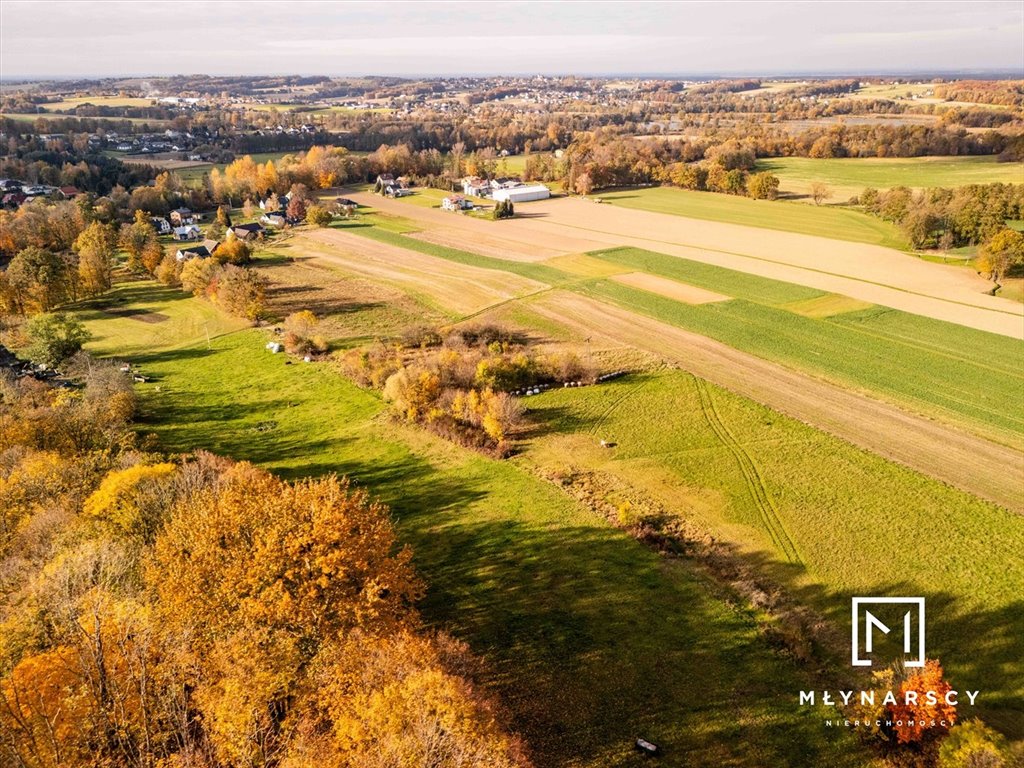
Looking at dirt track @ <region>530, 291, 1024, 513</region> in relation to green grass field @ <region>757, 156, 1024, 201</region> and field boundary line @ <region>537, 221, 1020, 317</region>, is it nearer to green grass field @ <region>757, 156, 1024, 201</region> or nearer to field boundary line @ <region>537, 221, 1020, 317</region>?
field boundary line @ <region>537, 221, 1020, 317</region>

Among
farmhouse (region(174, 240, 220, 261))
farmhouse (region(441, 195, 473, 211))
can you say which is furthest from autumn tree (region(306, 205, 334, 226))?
farmhouse (region(441, 195, 473, 211))

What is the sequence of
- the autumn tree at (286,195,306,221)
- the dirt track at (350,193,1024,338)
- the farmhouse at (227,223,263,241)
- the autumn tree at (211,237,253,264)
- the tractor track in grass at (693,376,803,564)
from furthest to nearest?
the autumn tree at (286,195,306,221) < the farmhouse at (227,223,263,241) < the autumn tree at (211,237,253,264) < the dirt track at (350,193,1024,338) < the tractor track in grass at (693,376,803,564)

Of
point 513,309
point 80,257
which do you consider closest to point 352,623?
point 513,309

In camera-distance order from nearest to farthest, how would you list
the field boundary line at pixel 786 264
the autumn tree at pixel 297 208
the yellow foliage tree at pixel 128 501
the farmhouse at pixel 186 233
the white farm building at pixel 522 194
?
the yellow foliage tree at pixel 128 501 < the field boundary line at pixel 786 264 < the farmhouse at pixel 186 233 < the autumn tree at pixel 297 208 < the white farm building at pixel 522 194

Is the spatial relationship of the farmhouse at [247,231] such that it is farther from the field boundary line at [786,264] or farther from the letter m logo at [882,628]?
the letter m logo at [882,628]

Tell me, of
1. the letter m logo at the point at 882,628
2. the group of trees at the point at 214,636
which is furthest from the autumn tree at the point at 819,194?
the group of trees at the point at 214,636

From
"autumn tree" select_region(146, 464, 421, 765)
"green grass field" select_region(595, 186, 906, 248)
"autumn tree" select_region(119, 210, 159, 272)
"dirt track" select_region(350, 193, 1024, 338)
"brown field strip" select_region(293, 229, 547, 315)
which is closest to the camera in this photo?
"autumn tree" select_region(146, 464, 421, 765)
